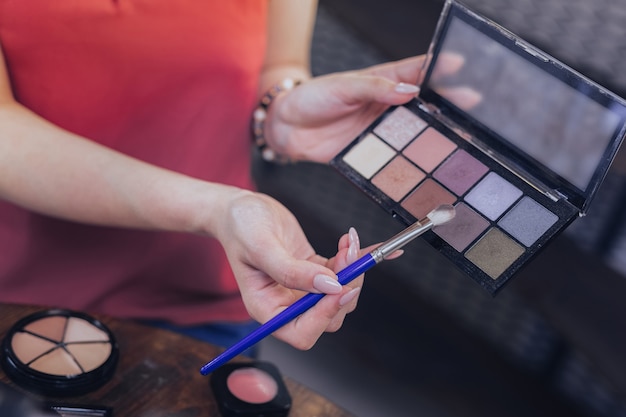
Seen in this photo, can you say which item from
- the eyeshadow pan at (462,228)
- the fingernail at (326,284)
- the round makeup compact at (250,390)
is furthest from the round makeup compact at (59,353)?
the eyeshadow pan at (462,228)

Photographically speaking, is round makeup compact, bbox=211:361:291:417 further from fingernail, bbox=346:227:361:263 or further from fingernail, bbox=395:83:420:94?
fingernail, bbox=395:83:420:94

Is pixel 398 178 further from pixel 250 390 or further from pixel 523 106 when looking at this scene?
pixel 250 390

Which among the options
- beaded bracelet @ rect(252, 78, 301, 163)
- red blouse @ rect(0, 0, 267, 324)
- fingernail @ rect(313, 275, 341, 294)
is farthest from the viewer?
beaded bracelet @ rect(252, 78, 301, 163)

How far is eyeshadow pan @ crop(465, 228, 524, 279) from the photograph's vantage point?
729 millimetres

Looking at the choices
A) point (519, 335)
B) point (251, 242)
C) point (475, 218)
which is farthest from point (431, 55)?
point (519, 335)

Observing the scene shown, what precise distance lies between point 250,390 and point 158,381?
9 centimetres

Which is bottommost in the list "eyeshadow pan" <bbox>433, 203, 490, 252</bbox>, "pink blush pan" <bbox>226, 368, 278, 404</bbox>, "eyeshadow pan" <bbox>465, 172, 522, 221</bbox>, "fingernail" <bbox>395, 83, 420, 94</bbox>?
"pink blush pan" <bbox>226, 368, 278, 404</bbox>

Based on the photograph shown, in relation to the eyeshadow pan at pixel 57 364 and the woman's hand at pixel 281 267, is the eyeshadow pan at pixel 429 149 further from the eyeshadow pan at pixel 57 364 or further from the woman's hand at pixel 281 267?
the eyeshadow pan at pixel 57 364

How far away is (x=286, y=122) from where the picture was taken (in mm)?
1023

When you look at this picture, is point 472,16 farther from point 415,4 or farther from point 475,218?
point 415,4

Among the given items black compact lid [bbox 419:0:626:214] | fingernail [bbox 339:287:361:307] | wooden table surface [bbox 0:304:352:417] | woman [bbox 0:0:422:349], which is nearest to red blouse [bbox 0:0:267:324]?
woman [bbox 0:0:422:349]

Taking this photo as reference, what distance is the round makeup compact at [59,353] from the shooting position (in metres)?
0.73

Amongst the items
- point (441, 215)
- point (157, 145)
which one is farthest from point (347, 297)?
point (157, 145)

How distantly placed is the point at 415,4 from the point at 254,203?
772 mm
